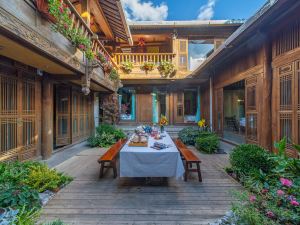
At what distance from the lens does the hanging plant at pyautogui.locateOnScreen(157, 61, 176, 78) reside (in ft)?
34.3

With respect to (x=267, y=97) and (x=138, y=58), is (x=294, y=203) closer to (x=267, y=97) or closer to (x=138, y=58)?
(x=267, y=97)

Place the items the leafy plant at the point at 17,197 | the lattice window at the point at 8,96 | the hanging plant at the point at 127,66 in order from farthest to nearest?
the hanging plant at the point at 127,66
the lattice window at the point at 8,96
the leafy plant at the point at 17,197

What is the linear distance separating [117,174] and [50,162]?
2.21 meters

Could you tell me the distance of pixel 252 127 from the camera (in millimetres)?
5910

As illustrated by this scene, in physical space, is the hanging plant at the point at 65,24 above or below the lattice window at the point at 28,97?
above

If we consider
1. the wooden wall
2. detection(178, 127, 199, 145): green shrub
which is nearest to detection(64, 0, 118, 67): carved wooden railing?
the wooden wall

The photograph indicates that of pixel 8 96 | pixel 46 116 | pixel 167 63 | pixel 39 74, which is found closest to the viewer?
pixel 8 96

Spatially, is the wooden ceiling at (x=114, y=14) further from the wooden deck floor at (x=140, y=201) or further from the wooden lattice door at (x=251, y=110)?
the wooden deck floor at (x=140, y=201)

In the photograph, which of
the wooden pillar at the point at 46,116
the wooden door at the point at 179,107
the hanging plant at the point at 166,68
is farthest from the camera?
the wooden door at the point at 179,107

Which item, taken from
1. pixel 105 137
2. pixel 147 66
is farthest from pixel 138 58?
pixel 105 137

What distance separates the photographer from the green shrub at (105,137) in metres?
7.94

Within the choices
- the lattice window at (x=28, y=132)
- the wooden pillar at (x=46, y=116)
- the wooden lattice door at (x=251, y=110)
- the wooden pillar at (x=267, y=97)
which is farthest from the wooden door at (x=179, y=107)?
the lattice window at (x=28, y=132)

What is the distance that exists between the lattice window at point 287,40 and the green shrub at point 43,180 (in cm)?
538

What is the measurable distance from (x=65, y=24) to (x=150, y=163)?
3.21 metres
